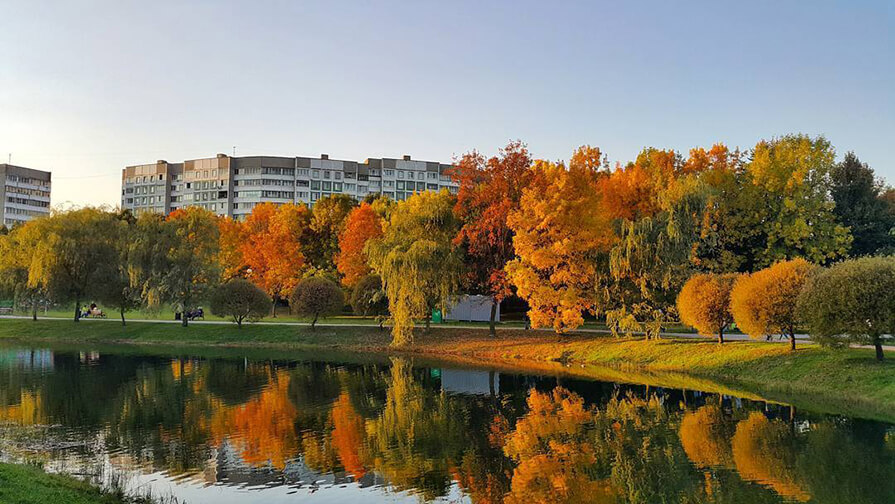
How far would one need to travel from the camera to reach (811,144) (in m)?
57.1

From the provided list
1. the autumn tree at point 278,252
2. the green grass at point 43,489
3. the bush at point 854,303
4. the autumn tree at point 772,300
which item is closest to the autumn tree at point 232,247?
the autumn tree at point 278,252

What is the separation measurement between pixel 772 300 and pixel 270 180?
141 m

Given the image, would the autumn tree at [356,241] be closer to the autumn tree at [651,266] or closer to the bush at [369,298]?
the bush at [369,298]

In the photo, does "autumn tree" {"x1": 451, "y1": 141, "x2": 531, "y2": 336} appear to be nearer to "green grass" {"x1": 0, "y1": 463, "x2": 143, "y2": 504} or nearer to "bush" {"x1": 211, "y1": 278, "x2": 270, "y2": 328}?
"bush" {"x1": 211, "y1": 278, "x2": 270, "y2": 328}

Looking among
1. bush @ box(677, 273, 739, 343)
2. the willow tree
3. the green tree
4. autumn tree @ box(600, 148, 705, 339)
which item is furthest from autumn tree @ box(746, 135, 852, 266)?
the willow tree

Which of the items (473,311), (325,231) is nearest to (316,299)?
(473,311)

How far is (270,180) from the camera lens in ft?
539

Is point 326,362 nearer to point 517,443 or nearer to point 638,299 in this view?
point 638,299

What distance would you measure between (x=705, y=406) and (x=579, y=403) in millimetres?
5324

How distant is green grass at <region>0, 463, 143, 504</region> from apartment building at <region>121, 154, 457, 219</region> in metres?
144

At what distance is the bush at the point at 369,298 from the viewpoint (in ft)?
201

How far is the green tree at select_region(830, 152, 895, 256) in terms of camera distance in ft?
195

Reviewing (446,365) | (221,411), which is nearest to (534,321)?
(446,365)

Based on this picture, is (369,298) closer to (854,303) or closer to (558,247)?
(558,247)
